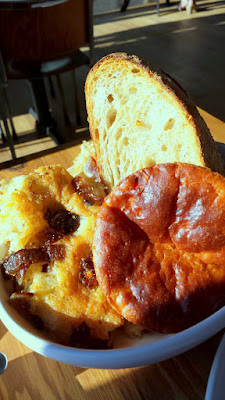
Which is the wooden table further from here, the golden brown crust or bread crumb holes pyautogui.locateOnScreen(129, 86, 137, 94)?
bread crumb holes pyautogui.locateOnScreen(129, 86, 137, 94)

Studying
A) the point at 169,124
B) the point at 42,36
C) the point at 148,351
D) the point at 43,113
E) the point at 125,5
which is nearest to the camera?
the point at 148,351

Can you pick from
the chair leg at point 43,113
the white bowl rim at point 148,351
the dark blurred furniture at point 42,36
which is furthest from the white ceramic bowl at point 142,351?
the chair leg at point 43,113

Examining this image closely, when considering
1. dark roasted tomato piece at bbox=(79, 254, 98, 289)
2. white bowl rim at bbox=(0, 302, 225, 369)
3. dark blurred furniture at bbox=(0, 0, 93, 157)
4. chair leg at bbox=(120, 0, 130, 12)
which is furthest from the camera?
chair leg at bbox=(120, 0, 130, 12)

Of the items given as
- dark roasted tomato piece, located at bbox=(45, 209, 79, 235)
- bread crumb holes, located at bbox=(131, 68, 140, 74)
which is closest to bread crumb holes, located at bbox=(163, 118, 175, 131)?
bread crumb holes, located at bbox=(131, 68, 140, 74)

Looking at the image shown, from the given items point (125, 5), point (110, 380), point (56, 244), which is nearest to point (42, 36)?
point (56, 244)

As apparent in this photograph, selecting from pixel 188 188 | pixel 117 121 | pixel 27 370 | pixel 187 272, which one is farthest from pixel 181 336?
pixel 117 121

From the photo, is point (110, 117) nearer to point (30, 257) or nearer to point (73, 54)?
point (30, 257)

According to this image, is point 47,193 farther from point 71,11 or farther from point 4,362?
point 71,11
